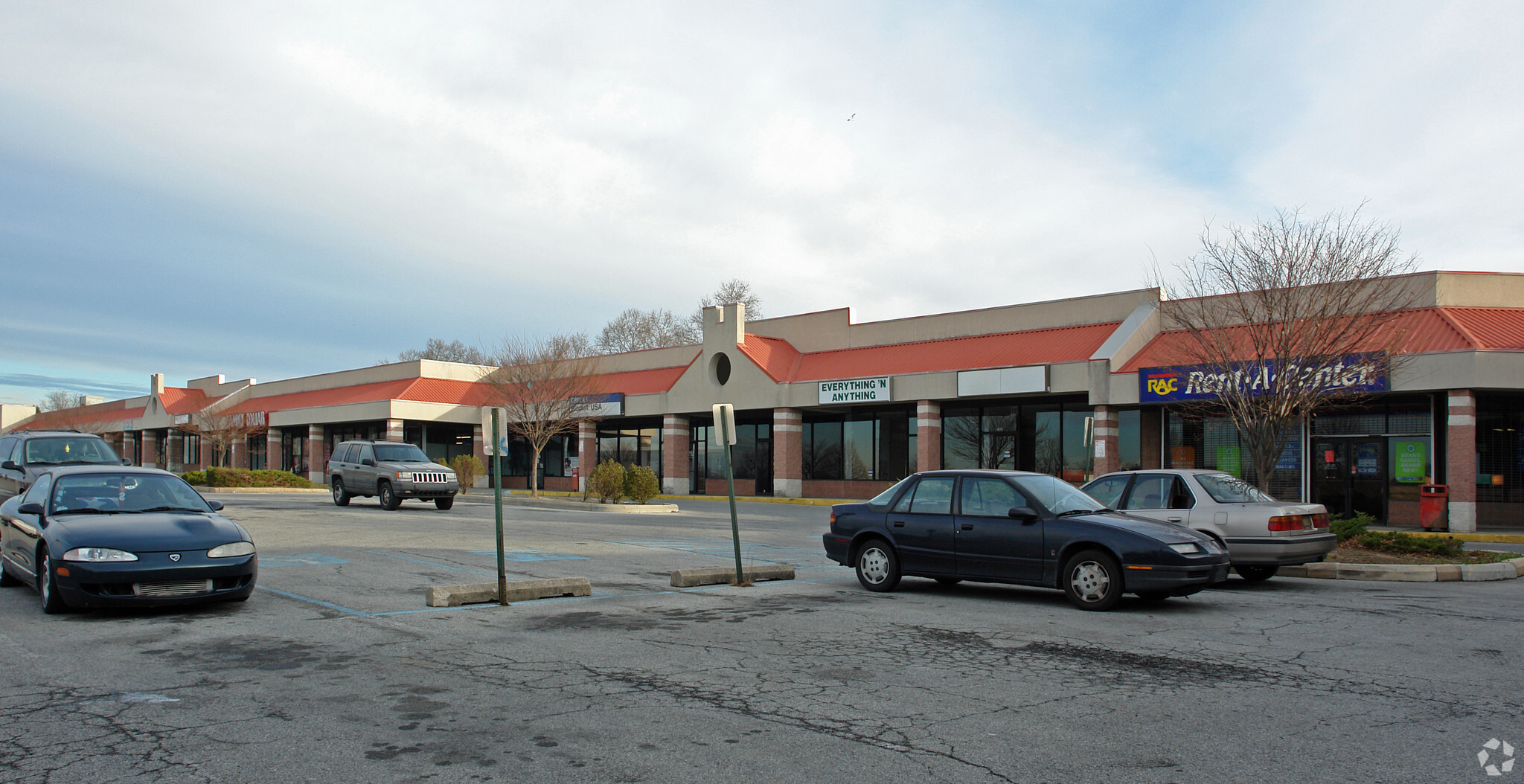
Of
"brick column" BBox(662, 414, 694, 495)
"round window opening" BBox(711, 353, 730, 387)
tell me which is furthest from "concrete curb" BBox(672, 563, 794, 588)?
"brick column" BBox(662, 414, 694, 495)

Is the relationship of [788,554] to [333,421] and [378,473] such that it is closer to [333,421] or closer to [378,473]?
[378,473]

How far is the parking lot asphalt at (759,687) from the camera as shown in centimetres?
496

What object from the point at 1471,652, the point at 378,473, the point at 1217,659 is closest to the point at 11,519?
the point at 1217,659

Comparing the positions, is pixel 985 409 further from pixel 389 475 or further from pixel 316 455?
pixel 316 455

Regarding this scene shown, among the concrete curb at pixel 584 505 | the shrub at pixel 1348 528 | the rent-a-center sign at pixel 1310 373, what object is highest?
the rent-a-center sign at pixel 1310 373

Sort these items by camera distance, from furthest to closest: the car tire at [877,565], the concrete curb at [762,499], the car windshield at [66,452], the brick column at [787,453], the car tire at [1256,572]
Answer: the brick column at [787,453], the concrete curb at [762,499], the car windshield at [66,452], the car tire at [1256,572], the car tire at [877,565]

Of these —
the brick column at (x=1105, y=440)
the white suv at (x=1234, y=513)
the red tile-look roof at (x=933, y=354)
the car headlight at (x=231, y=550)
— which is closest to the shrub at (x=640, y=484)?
the red tile-look roof at (x=933, y=354)

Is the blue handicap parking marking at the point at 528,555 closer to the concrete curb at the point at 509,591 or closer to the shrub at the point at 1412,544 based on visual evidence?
the concrete curb at the point at 509,591

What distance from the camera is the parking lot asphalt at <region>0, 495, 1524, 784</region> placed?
4.96 m

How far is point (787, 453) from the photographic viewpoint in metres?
37.6

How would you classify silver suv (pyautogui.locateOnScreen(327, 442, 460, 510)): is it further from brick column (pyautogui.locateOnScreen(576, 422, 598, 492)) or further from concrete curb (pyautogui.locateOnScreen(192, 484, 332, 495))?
brick column (pyautogui.locateOnScreen(576, 422, 598, 492))

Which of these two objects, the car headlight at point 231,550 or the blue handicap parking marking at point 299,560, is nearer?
the car headlight at point 231,550

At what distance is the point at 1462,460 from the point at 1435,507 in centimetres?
125

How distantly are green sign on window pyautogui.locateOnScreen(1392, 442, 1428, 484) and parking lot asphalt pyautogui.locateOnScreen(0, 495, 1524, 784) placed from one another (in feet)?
48.9
